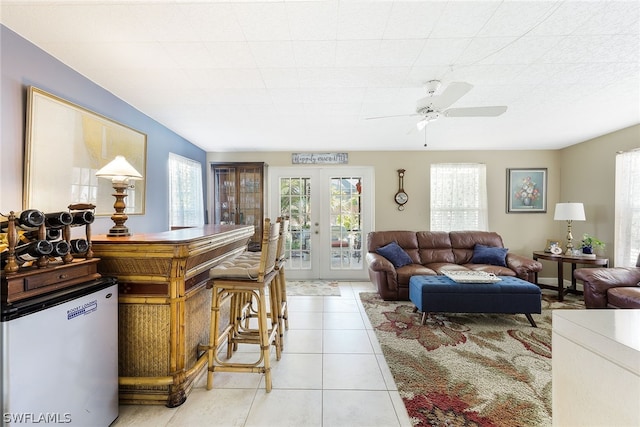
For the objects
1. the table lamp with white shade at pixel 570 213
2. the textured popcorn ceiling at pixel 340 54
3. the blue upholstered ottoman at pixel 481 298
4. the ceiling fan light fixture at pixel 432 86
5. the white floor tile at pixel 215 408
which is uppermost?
the textured popcorn ceiling at pixel 340 54

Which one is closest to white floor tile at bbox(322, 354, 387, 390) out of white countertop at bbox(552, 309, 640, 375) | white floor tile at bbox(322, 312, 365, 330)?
white floor tile at bbox(322, 312, 365, 330)

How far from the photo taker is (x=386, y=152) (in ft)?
16.5

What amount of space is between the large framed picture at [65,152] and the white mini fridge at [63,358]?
96 centimetres

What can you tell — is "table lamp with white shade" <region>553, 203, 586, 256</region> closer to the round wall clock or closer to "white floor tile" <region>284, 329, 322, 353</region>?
the round wall clock

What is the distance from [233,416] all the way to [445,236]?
4124 mm

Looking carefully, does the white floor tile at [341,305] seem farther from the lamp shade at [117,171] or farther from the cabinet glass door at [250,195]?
the lamp shade at [117,171]

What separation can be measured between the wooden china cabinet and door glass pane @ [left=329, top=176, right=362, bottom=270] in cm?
133

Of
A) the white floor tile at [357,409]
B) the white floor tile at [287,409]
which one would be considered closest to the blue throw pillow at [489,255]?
the white floor tile at [357,409]

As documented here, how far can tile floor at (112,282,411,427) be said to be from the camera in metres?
1.67

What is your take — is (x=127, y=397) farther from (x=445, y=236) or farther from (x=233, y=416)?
(x=445, y=236)

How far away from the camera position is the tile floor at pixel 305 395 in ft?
5.48

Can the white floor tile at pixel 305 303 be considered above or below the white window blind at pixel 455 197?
below

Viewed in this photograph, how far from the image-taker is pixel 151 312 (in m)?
1.73

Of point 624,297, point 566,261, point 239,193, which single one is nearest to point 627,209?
point 566,261
